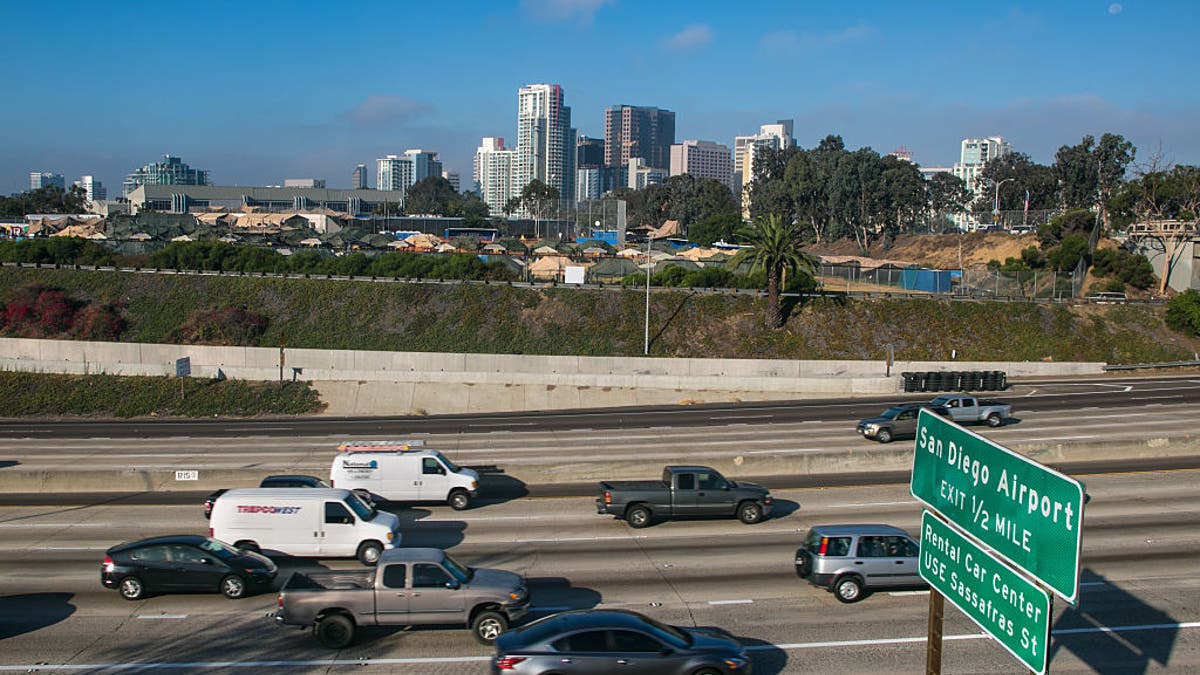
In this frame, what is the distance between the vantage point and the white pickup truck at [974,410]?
37312 mm

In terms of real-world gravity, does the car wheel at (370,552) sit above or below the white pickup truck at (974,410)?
below

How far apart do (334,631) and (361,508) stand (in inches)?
216

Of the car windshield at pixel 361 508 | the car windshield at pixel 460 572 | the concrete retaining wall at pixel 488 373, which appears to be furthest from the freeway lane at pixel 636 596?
the concrete retaining wall at pixel 488 373

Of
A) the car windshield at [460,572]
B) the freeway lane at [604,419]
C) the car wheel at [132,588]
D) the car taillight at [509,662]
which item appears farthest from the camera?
the freeway lane at [604,419]

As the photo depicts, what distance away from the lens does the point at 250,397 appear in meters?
51.2

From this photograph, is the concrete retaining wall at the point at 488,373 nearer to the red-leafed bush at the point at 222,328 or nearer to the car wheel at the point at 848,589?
the red-leafed bush at the point at 222,328

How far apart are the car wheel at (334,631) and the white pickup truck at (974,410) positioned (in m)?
28.6

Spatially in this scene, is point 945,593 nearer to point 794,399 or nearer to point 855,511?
point 855,511

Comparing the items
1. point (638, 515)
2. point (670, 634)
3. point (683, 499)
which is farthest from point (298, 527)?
point (670, 634)

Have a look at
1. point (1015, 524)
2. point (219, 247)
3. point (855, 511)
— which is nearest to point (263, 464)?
point (855, 511)

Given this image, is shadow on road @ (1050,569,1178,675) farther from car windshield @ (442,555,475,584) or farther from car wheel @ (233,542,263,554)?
car wheel @ (233,542,263,554)

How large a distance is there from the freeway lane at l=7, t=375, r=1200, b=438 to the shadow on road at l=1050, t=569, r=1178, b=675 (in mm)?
22971

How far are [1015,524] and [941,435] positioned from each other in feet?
4.29

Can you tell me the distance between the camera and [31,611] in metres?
16.7
